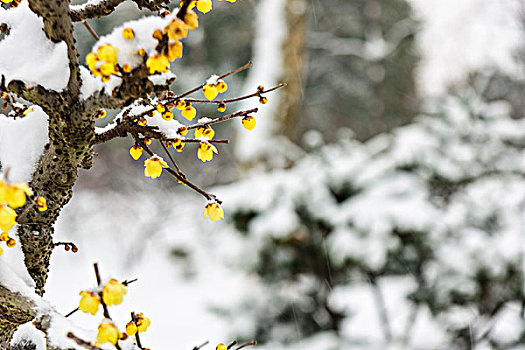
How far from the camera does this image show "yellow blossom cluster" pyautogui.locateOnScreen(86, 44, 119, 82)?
26.5 inches

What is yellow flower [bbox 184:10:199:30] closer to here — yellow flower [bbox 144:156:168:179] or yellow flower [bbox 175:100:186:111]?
yellow flower [bbox 175:100:186:111]

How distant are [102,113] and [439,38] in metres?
7.12

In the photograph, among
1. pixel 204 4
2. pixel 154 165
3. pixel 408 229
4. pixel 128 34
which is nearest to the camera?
pixel 128 34

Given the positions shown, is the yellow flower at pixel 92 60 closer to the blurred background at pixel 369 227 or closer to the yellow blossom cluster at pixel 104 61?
the yellow blossom cluster at pixel 104 61

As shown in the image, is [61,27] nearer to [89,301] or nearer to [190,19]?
[190,19]

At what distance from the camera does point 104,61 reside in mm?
693

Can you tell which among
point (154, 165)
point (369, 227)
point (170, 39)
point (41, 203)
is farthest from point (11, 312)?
point (369, 227)

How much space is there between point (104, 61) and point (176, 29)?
0.38 ft

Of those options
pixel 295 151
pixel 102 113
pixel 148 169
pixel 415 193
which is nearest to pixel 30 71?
pixel 102 113

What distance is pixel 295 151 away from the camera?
13.6 feet

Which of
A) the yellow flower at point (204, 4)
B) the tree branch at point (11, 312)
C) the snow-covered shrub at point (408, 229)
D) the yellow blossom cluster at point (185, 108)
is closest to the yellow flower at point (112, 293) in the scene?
the tree branch at point (11, 312)

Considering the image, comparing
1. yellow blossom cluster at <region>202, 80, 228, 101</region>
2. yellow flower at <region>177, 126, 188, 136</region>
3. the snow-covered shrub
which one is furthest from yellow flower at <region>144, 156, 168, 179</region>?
the snow-covered shrub

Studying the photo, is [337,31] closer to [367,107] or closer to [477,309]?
[367,107]

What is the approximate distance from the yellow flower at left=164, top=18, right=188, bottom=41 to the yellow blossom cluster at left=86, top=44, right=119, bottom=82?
0.08 meters
